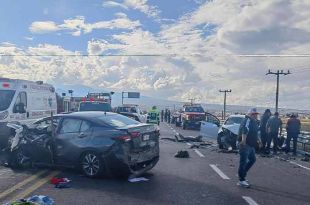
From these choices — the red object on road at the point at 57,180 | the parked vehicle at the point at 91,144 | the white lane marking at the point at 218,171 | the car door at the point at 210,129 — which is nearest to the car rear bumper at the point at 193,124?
the car door at the point at 210,129

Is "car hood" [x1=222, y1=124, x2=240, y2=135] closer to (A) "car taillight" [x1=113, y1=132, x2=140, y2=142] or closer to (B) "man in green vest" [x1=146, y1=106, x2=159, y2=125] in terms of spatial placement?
(A) "car taillight" [x1=113, y1=132, x2=140, y2=142]

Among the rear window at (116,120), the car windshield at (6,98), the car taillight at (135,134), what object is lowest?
the car taillight at (135,134)

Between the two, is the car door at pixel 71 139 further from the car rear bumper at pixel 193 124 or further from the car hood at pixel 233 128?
the car rear bumper at pixel 193 124

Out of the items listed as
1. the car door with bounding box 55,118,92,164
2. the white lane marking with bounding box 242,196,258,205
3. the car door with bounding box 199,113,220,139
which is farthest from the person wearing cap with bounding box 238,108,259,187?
the car door with bounding box 199,113,220,139

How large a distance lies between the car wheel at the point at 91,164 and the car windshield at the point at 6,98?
6564mm

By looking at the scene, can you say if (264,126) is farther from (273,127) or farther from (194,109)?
(194,109)

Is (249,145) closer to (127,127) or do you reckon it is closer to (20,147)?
(127,127)

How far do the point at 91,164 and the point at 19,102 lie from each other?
7.25 m

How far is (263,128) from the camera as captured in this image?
1878 centimetres

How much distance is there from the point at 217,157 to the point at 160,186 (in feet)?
21.6

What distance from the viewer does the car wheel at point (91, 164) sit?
9.66 m

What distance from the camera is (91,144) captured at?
32.4 ft

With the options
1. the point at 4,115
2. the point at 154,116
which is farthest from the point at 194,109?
the point at 4,115

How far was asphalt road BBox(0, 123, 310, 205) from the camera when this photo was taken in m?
7.77
